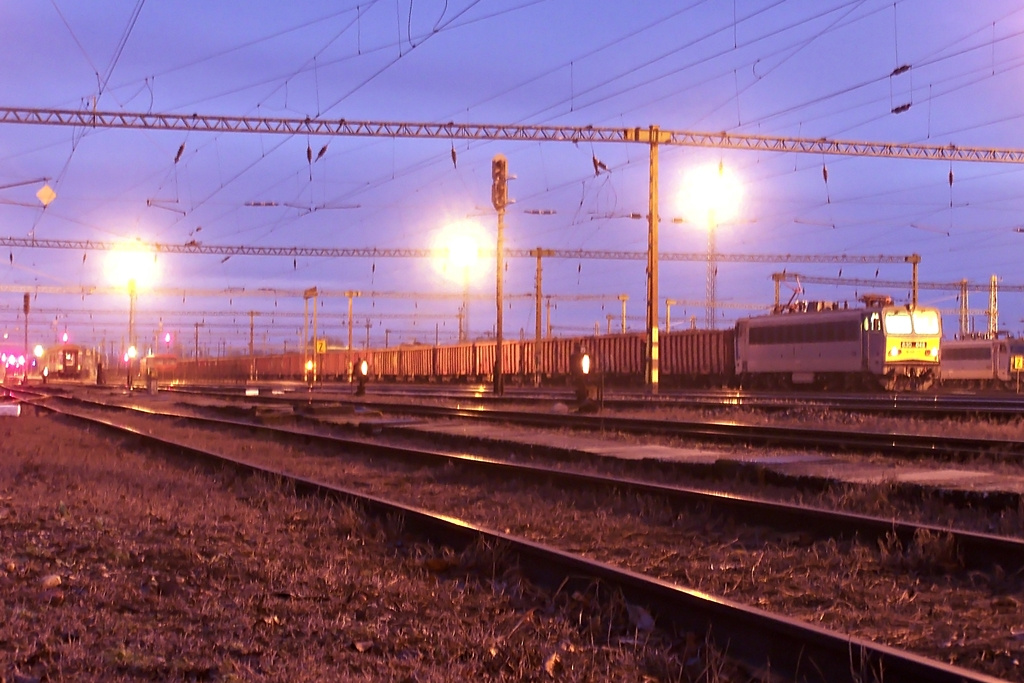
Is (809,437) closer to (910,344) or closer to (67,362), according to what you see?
(910,344)

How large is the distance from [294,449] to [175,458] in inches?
86.4

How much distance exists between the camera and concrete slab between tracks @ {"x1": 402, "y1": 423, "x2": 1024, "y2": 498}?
10.2m

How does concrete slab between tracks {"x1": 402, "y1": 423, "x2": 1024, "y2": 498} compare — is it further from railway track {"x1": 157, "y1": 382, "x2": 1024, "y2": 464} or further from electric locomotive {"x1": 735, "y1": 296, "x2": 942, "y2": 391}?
electric locomotive {"x1": 735, "y1": 296, "x2": 942, "y2": 391}

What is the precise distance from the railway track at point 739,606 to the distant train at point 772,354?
2061 centimetres

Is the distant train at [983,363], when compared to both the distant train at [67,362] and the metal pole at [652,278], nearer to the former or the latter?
the metal pole at [652,278]

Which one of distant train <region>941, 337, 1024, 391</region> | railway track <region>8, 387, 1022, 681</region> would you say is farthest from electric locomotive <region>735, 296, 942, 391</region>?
railway track <region>8, 387, 1022, 681</region>

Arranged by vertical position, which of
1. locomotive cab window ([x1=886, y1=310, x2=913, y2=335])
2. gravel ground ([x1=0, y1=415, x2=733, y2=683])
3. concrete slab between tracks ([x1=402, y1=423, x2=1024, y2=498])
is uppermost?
locomotive cab window ([x1=886, y1=310, x2=913, y2=335])

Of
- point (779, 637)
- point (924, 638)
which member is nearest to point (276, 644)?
point (779, 637)

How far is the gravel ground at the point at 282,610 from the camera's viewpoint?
486 centimetres

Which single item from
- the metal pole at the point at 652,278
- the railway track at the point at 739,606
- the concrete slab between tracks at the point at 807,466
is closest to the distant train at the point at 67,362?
the metal pole at the point at 652,278

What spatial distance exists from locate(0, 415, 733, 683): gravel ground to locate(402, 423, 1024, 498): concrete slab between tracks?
483cm

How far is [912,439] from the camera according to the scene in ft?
47.9

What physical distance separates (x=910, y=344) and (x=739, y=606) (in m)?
32.2

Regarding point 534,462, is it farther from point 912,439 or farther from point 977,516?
point 977,516
